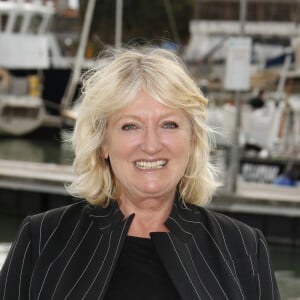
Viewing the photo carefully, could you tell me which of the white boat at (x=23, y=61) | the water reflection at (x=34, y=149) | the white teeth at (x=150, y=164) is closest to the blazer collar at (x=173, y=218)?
the white teeth at (x=150, y=164)

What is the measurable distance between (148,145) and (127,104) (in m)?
0.13

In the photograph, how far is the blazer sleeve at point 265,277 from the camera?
211 cm

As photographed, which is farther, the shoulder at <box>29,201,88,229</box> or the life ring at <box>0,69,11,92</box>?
the life ring at <box>0,69,11,92</box>

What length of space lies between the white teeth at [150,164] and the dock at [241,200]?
657 cm

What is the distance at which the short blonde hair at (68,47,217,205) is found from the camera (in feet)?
6.94

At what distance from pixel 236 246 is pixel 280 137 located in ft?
38.1

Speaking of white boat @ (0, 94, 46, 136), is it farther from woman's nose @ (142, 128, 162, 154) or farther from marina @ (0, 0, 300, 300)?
woman's nose @ (142, 128, 162, 154)

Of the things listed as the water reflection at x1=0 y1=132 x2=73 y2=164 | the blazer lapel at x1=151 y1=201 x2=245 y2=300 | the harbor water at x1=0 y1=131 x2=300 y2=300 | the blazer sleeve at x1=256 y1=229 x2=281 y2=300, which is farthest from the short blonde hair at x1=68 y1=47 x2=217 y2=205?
the water reflection at x1=0 y1=132 x2=73 y2=164

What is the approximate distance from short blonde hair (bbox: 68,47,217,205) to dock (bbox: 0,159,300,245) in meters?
6.37

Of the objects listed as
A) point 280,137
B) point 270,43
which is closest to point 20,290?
point 280,137

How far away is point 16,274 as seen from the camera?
2059 mm

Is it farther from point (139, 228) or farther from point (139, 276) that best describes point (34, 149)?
point (139, 276)

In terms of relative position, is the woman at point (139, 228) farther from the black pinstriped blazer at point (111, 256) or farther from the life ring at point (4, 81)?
the life ring at point (4, 81)

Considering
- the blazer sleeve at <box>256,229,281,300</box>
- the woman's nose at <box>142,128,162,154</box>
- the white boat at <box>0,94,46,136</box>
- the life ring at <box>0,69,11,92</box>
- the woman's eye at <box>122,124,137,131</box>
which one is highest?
the woman's eye at <box>122,124,137,131</box>
